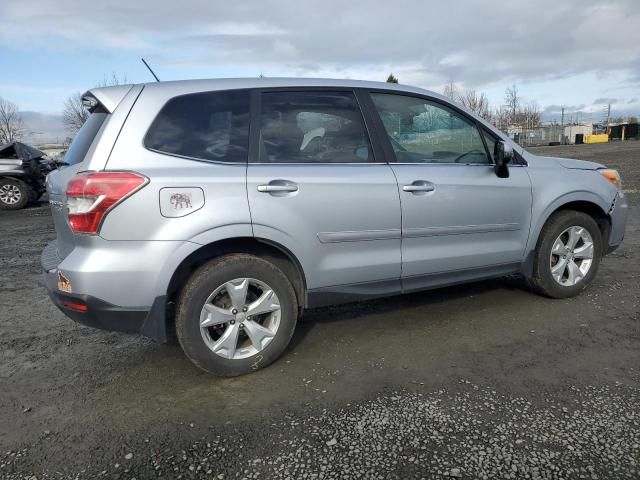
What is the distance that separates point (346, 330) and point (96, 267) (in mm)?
1935

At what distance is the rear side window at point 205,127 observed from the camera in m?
2.99

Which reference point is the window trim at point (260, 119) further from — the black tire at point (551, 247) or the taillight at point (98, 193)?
the black tire at point (551, 247)

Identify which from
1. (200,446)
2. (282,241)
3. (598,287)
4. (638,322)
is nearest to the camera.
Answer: (200,446)

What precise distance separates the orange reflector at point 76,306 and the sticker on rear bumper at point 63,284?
0.24 ft

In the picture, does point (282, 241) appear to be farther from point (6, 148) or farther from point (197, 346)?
point (6, 148)

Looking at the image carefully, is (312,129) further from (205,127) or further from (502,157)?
(502,157)

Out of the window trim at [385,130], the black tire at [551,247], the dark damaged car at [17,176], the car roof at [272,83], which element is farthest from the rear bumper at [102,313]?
the dark damaged car at [17,176]

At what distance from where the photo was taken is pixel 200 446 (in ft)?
8.18

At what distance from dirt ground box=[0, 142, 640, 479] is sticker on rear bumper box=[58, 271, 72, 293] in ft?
2.22

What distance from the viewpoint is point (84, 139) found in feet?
10.4

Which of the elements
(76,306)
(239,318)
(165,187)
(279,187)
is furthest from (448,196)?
(76,306)

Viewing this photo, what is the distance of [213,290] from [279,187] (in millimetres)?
758

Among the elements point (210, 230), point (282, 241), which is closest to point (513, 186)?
point (282, 241)

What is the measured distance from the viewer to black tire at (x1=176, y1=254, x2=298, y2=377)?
9.78 ft
